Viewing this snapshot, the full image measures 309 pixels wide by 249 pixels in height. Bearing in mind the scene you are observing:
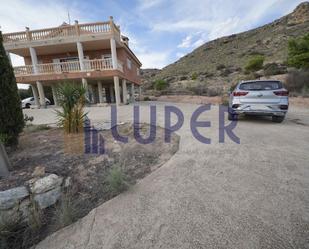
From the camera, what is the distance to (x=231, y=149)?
129 inches

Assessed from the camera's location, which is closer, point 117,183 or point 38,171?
point 117,183

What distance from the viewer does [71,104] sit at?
4121 millimetres

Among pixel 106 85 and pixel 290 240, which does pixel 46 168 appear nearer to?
pixel 290 240

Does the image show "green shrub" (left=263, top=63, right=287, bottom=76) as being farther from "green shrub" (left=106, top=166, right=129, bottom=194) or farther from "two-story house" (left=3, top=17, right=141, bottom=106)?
"green shrub" (left=106, top=166, right=129, bottom=194)

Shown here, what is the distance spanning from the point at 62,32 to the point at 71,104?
1011 centimetres

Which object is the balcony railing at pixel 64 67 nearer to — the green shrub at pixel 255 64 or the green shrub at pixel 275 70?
the green shrub at pixel 275 70

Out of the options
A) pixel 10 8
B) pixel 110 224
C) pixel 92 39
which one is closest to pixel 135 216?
pixel 110 224

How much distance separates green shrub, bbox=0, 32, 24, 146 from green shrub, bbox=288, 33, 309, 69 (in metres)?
17.1

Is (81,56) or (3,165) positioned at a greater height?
(81,56)

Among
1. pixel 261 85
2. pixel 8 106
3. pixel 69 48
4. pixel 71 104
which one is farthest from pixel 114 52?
pixel 261 85

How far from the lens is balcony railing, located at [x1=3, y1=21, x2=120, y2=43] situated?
34.7 ft

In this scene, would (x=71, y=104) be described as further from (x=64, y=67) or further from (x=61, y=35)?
(x=61, y=35)

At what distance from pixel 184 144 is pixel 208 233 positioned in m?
2.24

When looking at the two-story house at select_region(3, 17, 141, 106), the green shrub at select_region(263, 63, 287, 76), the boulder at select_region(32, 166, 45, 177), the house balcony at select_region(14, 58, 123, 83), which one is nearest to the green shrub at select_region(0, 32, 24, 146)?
the boulder at select_region(32, 166, 45, 177)
